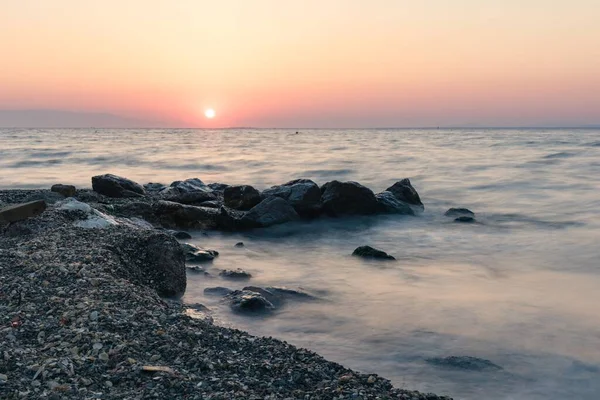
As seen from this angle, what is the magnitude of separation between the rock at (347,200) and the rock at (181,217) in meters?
2.52

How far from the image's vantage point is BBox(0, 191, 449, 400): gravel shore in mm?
Result: 3223

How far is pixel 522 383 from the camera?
4336mm

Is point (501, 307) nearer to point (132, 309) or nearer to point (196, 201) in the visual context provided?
point (132, 309)

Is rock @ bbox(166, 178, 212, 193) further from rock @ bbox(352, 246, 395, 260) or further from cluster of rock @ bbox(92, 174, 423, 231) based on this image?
rock @ bbox(352, 246, 395, 260)

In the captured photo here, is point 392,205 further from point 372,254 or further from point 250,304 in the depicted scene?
point 250,304

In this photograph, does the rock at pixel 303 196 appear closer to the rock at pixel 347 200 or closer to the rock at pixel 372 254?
the rock at pixel 347 200

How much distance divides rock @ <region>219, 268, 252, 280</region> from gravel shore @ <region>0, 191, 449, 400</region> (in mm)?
1645

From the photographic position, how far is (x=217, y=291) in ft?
20.9

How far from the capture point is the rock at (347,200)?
11.6m

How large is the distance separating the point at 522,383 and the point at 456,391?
59 centimetres

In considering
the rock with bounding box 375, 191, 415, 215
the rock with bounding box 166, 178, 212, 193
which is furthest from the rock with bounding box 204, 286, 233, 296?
the rock with bounding box 166, 178, 212, 193

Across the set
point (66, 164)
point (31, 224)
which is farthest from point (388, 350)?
point (66, 164)

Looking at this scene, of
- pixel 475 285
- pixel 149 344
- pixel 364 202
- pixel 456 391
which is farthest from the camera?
pixel 364 202

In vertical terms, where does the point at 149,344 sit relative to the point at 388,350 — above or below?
above
